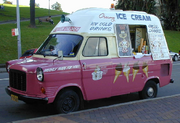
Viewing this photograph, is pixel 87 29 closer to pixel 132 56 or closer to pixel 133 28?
pixel 132 56

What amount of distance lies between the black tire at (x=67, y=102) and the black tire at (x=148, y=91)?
8.66ft

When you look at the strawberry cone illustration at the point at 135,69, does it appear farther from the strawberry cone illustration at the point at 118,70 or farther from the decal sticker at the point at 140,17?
the decal sticker at the point at 140,17

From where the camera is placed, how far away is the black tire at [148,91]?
7.77 m

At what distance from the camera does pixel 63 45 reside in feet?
21.0

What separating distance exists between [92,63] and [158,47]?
9.65 feet

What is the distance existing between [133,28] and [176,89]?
372 centimetres

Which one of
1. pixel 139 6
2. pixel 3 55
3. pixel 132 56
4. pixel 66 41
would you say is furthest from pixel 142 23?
pixel 139 6

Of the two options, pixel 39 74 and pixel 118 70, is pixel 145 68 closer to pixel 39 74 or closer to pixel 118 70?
pixel 118 70

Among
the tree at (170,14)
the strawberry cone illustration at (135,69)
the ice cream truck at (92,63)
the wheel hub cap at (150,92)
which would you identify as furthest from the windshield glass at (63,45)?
the tree at (170,14)

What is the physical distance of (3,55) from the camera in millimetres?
19328

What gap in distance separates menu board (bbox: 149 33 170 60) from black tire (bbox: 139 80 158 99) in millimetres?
880

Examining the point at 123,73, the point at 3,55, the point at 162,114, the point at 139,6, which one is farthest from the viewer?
the point at 139,6

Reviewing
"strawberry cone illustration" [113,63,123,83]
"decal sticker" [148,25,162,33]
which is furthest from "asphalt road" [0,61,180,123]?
"decal sticker" [148,25,162,33]

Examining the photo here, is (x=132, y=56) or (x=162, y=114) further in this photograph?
(x=132, y=56)
